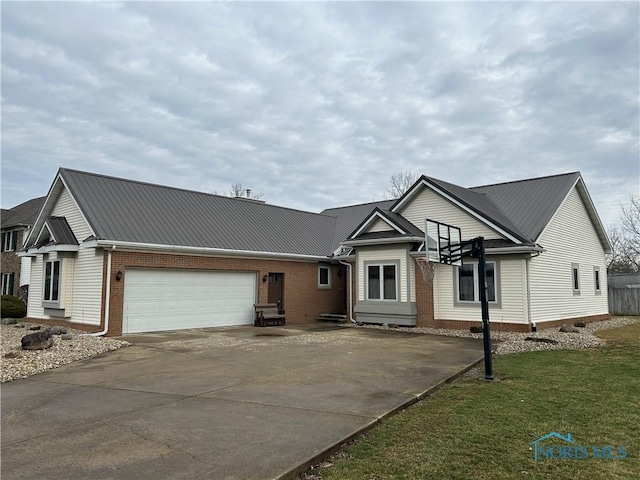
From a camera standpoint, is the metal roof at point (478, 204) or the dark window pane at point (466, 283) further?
the dark window pane at point (466, 283)

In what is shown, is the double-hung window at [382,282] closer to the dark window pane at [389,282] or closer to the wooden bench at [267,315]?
the dark window pane at [389,282]

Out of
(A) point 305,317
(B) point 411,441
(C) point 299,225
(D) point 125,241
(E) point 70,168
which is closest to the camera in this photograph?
(B) point 411,441

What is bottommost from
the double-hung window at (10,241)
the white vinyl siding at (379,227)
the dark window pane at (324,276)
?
the dark window pane at (324,276)

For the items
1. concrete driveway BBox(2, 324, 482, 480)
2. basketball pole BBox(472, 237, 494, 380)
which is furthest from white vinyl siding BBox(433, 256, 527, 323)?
basketball pole BBox(472, 237, 494, 380)

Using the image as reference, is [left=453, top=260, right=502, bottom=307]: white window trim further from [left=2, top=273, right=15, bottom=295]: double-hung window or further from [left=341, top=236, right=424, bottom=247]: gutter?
[left=2, top=273, right=15, bottom=295]: double-hung window

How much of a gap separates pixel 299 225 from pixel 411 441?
19.2m

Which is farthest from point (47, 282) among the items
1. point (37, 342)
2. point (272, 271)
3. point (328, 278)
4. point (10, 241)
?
point (10, 241)

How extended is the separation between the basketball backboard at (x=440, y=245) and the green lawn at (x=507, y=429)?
3312 mm

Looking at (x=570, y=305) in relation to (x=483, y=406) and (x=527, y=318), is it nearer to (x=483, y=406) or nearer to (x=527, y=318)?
(x=527, y=318)

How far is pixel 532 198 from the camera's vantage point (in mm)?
18516

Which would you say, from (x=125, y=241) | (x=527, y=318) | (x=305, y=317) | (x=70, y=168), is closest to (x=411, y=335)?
(x=527, y=318)

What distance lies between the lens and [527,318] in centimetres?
1529

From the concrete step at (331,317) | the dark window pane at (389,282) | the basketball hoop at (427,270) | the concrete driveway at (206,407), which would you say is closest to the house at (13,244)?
the concrete step at (331,317)

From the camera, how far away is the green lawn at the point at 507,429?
173 inches
